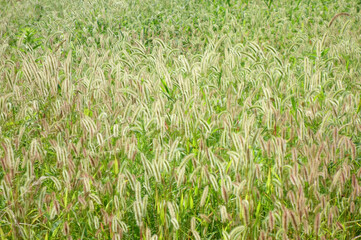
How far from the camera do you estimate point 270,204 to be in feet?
5.59

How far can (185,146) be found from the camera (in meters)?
A: 2.07

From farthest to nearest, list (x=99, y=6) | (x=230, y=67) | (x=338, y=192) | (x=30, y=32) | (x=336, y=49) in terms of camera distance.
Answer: (x=99, y=6)
(x=30, y=32)
(x=336, y=49)
(x=230, y=67)
(x=338, y=192)

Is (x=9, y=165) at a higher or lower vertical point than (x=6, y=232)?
higher

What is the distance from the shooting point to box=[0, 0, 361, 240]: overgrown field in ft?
5.05

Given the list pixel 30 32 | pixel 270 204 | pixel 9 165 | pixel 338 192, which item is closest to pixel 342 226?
pixel 338 192

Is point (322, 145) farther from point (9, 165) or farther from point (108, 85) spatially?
point (108, 85)

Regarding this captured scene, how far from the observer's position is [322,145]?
1.67 meters

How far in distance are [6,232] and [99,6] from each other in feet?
16.4

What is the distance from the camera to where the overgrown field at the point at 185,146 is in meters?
1.54

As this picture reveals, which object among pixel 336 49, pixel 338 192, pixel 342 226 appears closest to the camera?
pixel 342 226

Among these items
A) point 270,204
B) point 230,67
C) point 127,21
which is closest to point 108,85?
point 230,67

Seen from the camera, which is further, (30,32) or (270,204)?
(30,32)

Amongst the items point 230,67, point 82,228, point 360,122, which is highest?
point 230,67

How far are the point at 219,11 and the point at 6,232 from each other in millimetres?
4784
